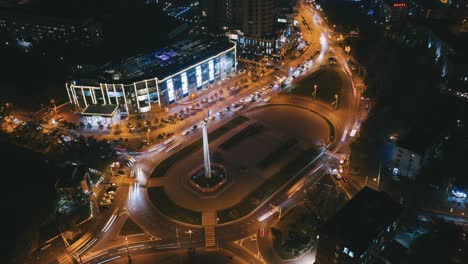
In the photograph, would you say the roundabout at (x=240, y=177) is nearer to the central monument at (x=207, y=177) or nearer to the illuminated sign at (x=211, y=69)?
the central monument at (x=207, y=177)

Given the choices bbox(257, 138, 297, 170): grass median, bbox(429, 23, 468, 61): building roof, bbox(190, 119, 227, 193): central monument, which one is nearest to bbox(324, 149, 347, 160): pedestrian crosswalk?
bbox(257, 138, 297, 170): grass median

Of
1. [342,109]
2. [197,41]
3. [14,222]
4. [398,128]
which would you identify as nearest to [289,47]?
[197,41]

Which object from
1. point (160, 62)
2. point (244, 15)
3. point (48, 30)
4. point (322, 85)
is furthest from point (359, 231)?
point (48, 30)

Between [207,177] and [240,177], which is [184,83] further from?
[240,177]

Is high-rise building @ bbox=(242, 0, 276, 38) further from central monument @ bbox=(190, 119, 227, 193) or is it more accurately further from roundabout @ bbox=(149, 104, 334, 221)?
central monument @ bbox=(190, 119, 227, 193)

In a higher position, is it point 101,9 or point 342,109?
point 101,9

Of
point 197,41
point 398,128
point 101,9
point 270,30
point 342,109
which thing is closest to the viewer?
point 398,128

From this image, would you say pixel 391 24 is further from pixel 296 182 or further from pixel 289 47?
pixel 296 182
